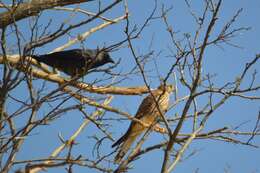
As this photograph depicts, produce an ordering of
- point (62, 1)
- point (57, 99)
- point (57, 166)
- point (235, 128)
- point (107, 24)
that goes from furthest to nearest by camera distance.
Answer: point (107, 24) < point (62, 1) < point (235, 128) < point (57, 99) < point (57, 166)

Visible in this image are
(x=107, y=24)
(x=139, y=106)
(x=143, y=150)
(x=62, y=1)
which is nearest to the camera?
(x=143, y=150)

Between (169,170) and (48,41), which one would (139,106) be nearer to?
(48,41)

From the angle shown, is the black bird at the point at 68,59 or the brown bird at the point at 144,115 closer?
the brown bird at the point at 144,115

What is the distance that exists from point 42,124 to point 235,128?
159 cm

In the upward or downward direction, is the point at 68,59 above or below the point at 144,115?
above

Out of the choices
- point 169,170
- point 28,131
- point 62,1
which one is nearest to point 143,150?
point 169,170

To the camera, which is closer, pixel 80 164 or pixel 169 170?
pixel 169 170

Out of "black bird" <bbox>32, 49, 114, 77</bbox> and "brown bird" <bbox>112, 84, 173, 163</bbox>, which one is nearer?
"brown bird" <bbox>112, 84, 173, 163</bbox>

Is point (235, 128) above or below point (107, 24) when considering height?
below

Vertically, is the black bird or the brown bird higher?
the black bird

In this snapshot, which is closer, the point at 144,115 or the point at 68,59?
the point at 68,59

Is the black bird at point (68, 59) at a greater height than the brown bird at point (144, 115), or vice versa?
the black bird at point (68, 59)

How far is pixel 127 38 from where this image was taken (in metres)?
3.73

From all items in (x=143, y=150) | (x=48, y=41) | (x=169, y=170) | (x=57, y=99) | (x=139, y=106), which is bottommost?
(x=169, y=170)
